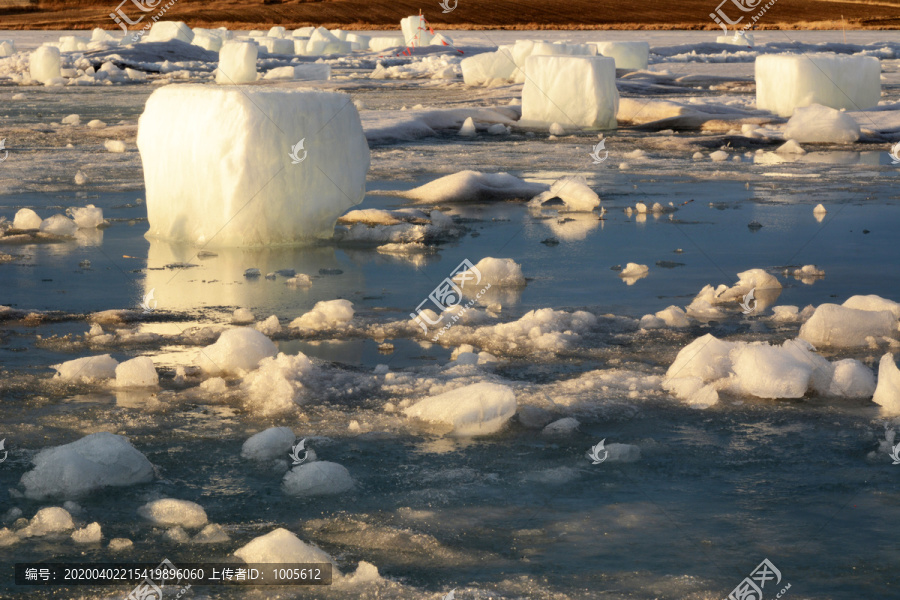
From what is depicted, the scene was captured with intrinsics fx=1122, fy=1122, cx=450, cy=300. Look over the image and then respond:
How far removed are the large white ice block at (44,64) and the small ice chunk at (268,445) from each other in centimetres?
2376

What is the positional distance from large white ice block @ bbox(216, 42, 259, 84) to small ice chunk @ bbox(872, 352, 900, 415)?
74.7ft

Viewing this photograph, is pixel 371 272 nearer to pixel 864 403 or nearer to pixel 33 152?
pixel 864 403

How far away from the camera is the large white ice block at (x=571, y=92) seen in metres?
14.2

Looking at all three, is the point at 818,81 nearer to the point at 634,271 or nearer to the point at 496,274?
the point at 634,271

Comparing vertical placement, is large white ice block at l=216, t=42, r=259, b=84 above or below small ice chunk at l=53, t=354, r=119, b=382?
above

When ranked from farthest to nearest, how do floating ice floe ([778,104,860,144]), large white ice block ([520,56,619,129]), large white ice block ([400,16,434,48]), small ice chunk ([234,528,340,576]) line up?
large white ice block ([400,16,434,48]) < large white ice block ([520,56,619,129]) < floating ice floe ([778,104,860,144]) < small ice chunk ([234,528,340,576])

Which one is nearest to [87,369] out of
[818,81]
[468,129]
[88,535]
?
[88,535]

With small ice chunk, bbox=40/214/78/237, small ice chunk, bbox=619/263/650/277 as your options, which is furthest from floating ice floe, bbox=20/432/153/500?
small ice chunk, bbox=40/214/78/237

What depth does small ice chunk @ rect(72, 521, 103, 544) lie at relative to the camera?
9.36 ft

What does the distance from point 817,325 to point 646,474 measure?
177 cm

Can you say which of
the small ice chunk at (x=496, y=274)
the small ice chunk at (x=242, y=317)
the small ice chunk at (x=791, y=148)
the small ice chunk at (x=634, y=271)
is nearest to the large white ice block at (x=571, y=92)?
the small ice chunk at (x=791, y=148)

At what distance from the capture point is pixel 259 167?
252 inches

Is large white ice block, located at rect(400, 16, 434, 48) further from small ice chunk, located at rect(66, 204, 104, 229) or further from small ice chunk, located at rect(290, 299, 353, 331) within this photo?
small ice chunk, located at rect(290, 299, 353, 331)

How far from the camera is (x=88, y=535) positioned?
9.41ft
